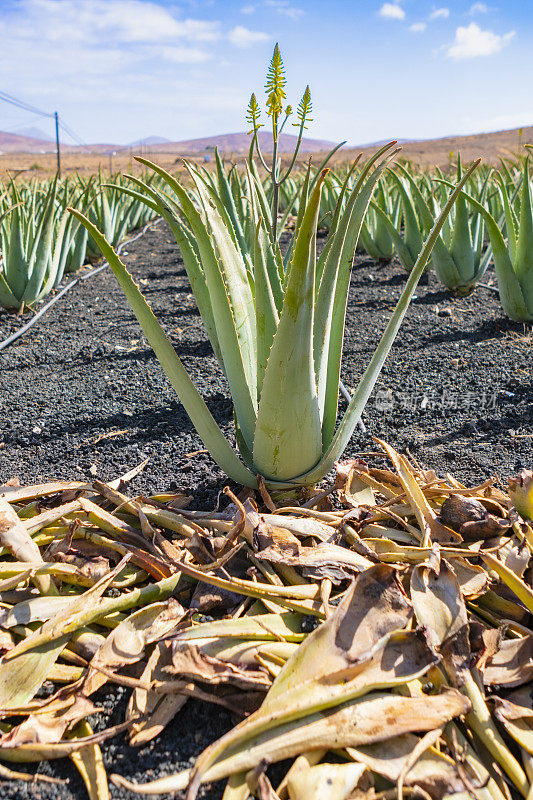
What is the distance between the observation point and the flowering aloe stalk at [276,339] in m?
1.18

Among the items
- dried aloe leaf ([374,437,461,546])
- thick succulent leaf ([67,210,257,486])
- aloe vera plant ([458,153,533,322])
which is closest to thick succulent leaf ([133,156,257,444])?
thick succulent leaf ([67,210,257,486])

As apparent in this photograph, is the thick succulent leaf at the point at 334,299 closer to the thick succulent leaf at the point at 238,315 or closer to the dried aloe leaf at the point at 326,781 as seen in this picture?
the thick succulent leaf at the point at 238,315

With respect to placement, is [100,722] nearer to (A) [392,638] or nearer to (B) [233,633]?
(B) [233,633]

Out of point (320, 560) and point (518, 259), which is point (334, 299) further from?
point (518, 259)

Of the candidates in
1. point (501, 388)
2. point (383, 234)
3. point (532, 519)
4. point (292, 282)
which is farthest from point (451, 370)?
point (383, 234)

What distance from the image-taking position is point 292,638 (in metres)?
0.96

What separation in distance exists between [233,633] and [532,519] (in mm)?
657

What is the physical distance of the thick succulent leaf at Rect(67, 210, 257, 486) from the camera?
1.22m

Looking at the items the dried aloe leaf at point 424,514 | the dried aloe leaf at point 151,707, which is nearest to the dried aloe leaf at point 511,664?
the dried aloe leaf at point 424,514

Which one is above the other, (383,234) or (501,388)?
(383,234)

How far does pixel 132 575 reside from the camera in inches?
44.3

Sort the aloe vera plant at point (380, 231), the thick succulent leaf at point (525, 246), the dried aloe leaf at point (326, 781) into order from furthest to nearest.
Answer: the aloe vera plant at point (380, 231), the thick succulent leaf at point (525, 246), the dried aloe leaf at point (326, 781)

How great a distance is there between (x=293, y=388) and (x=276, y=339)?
0.39 feet

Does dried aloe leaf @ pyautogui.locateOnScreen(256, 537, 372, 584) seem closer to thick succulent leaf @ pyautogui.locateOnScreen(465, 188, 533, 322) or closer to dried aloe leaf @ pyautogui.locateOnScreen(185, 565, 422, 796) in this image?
dried aloe leaf @ pyautogui.locateOnScreen(185, 565, 422, 796)
